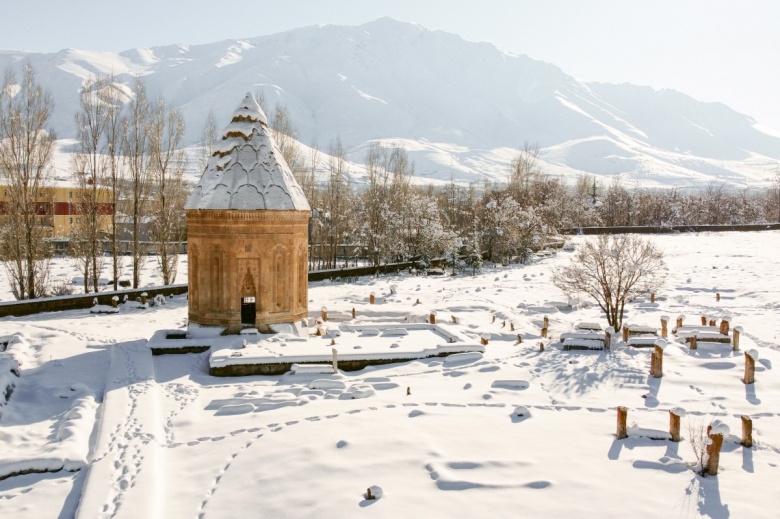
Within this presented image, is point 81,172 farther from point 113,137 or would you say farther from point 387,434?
point 387,434

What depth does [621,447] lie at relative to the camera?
9.76 meters

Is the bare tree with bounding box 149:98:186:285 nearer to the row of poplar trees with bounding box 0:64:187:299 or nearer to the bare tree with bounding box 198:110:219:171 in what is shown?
the row of poplar trees with bounding box 0:64:187:299

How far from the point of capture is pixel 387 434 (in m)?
10.3

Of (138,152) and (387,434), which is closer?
(387,434)

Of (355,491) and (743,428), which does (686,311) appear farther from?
(355,491)

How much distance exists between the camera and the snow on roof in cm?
1731

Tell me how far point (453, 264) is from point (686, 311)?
16.7 m

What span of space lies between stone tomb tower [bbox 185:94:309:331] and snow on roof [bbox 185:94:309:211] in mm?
31

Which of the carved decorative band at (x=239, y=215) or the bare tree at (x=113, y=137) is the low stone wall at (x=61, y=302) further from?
the carved decorative band at (x=239, y=215)

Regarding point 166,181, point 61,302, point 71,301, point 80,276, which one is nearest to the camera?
point 61,302

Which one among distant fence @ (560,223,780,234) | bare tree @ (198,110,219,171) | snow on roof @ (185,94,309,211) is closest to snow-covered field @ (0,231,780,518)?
snow on roof @ (185,94,309,211)

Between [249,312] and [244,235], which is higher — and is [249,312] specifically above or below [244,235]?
below

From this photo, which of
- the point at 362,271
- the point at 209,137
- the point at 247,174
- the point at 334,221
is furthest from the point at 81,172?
the point at 362,271

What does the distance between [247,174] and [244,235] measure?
198 centimetres
